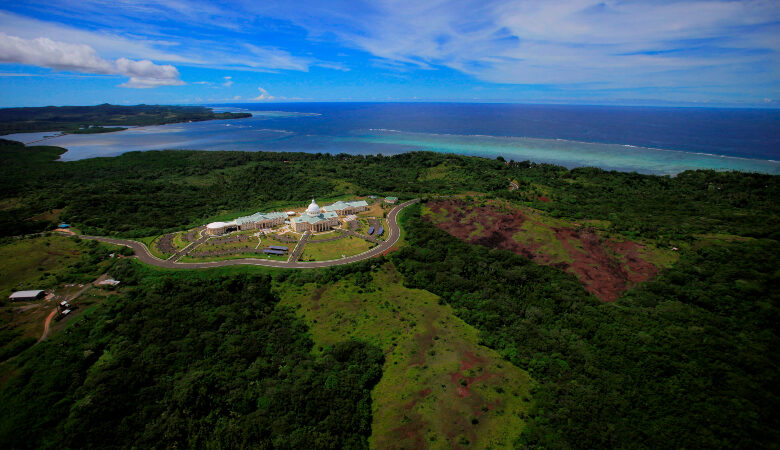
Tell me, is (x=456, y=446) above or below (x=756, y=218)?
below

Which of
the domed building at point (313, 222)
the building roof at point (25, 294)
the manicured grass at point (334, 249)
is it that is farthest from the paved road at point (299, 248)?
the building roof at point (25, 294)

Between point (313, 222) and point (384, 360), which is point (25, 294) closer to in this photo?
point (313, 222)

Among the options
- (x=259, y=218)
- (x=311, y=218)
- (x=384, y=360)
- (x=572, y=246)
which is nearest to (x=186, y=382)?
(x=384, y=360)

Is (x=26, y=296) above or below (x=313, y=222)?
below

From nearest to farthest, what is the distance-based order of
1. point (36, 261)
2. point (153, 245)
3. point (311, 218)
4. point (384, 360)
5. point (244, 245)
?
point (384, 360) → point (36, 261) → point (244, 245) → point (153, 245) → point (311, 218)

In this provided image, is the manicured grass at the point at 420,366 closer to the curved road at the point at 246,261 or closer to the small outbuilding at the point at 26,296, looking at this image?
the curved road at the point at 246,261

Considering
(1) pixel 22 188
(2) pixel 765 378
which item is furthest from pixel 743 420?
(1) pixel 22 188

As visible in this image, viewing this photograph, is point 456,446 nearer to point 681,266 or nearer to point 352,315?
point 352,315
